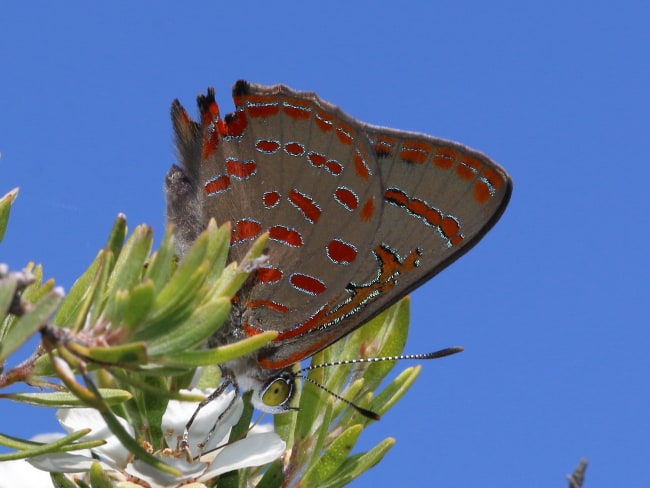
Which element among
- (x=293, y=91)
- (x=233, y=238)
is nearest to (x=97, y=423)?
(x=233, y=238)

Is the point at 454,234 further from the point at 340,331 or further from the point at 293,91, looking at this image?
the point at 293,91

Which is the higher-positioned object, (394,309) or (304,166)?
(304,166)

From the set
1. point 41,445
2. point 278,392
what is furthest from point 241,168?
point 41,445

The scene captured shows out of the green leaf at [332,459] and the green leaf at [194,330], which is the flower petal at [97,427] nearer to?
the green leaf at [332,459]

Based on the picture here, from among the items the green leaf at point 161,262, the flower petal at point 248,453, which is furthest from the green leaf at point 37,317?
the flower petal at point 248,453

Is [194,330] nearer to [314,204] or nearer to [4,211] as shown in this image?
[4,211]

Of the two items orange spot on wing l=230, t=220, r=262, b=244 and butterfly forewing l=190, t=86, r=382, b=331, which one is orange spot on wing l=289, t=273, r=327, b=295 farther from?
orange spot on wing l=230, t=220, r=262, b=244
